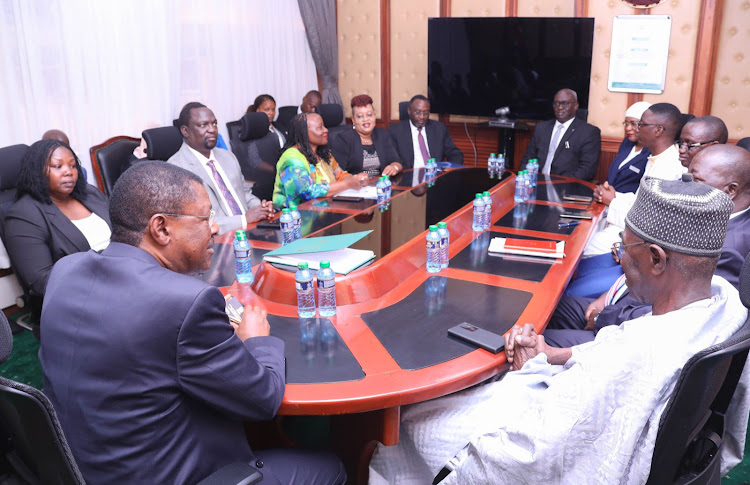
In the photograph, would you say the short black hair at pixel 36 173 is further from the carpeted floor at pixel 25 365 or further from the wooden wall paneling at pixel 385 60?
the wooden wall paneling at pixel 385 60

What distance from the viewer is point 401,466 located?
1.76 m

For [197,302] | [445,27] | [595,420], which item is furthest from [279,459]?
[445,27]

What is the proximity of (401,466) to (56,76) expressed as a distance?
362cm

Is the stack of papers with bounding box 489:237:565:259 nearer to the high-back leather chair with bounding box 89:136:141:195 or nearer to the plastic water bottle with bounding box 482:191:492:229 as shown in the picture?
the plastic water bottle with bounding box 482:191:492:229

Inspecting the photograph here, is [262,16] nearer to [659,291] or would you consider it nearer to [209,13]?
[209,13]

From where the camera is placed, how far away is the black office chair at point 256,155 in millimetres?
4551

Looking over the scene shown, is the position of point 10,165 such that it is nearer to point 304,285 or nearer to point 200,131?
point 200,131

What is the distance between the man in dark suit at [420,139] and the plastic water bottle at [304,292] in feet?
10.8

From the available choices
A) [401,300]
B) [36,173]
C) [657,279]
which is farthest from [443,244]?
[36,173]

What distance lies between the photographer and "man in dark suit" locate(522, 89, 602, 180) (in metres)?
4.87

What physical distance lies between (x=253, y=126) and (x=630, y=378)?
3.79m

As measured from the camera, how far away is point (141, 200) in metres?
1.38

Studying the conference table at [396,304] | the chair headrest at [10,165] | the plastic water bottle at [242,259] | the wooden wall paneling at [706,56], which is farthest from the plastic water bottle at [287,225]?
the wooden wall paneling at [706,56]

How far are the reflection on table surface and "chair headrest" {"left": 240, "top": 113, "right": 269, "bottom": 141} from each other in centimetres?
152
